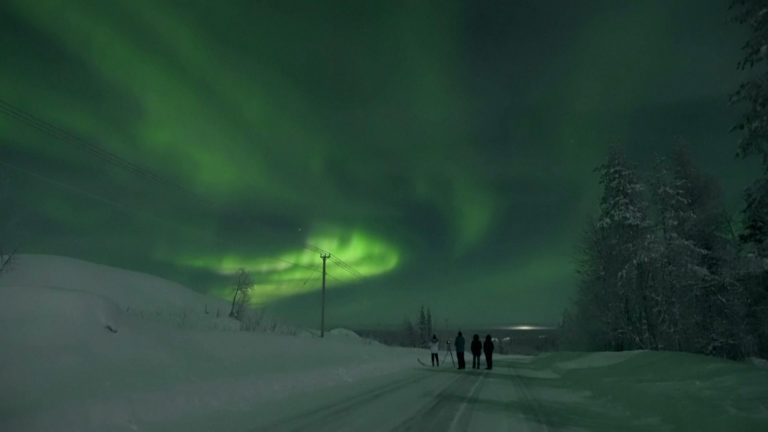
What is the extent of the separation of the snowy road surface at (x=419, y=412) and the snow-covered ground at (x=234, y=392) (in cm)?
3

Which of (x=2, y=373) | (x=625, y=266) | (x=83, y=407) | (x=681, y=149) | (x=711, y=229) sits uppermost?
(x=681, y=149)

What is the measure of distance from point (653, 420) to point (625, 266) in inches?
945

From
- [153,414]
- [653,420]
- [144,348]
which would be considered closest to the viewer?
[153,414]

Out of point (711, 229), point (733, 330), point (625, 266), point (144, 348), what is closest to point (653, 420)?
point (144, 348)

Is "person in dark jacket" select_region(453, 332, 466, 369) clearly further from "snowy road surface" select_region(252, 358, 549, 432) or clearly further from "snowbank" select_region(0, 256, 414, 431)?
"snowy road surface" select_region(252, 358, 549, 432)

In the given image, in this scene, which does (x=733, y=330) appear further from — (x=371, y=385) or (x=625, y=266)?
→ (x=371, y=385)

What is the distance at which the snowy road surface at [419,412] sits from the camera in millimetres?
6547

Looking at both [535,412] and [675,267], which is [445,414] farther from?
[675,267]

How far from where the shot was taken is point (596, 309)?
35688 millimetres

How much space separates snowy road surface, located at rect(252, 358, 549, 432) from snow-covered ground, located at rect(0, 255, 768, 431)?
1.2 inches

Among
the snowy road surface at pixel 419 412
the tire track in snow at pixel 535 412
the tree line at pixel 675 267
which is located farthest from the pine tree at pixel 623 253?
the snowy road surface at pixel 419 412

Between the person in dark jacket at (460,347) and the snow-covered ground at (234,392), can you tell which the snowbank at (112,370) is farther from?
the person in dark jacket at (460,347)

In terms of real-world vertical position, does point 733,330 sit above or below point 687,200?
below

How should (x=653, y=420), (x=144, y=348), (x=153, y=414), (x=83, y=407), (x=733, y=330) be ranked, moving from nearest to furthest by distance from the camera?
1. (x=83, y=407)
2. (x=153, y=414)
3. (x=653, y=420)
4. (x=144, y=348)
5. (x=733, y=330)
